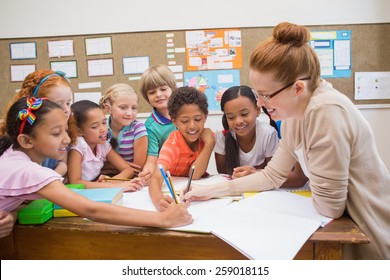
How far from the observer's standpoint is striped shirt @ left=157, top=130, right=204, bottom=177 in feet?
5.34

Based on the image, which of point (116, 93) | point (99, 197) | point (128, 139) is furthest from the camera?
point (116, 93)

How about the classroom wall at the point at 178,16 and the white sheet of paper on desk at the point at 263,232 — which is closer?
the white sheet of paper on desk at the point at 263,232

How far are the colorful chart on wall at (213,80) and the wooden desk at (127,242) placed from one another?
2498mm

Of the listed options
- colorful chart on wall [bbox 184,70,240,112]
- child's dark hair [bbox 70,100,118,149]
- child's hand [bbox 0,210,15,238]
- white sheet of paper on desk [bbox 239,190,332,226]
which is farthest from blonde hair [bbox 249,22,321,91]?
colorful chart on wall [bbox 184,70,240,112]

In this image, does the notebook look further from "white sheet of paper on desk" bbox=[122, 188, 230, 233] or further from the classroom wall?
the classroom wall

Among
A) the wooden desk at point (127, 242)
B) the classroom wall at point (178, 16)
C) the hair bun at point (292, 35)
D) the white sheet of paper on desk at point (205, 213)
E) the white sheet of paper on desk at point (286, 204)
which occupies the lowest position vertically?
the wooden desk at point (127, 242)

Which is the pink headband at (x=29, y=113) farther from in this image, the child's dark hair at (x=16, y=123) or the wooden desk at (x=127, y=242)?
the wooden desk at (x=127, y=242)

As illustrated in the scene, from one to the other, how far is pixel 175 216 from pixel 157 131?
1.14 m

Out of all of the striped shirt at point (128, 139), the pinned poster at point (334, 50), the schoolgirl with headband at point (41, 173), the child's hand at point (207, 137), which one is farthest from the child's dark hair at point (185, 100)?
the pinned poster at point (334, 50)

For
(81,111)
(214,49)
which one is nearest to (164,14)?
(214,49)

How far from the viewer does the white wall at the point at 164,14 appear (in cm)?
326

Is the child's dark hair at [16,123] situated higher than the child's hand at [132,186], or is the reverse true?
the child's dark hair at [16,123]

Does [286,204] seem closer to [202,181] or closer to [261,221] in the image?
[261,221]

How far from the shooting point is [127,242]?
0.95m
